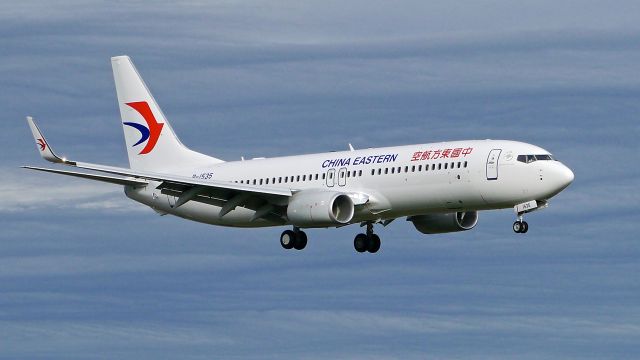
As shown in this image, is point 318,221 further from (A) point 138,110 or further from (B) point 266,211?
(A) point 138,110

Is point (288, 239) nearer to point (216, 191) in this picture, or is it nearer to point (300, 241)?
point (300, 241)

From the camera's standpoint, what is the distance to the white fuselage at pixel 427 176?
67.2m

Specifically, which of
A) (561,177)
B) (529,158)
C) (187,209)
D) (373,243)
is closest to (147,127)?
(187,209)

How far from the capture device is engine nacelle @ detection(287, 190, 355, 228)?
69875 mm

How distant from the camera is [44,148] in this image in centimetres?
6825

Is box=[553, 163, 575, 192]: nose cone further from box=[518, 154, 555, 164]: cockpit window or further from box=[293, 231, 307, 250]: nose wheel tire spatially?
box=[293, 231, 307, 250]: nose wheel tire

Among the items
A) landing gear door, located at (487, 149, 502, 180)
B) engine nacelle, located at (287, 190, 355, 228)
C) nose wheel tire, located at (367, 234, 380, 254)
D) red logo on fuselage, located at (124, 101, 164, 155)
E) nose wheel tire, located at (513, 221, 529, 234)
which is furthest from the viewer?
red logo on fuselage, located at (124, 101, 164, 155)

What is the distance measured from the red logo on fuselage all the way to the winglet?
1439cm

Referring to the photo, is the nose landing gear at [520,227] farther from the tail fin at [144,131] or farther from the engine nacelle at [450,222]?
the tail fin at [144,131]

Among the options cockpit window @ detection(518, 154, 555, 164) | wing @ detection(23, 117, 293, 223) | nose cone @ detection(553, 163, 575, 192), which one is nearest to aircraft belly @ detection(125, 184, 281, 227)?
wing @ detection(23, 117, 293, 223)

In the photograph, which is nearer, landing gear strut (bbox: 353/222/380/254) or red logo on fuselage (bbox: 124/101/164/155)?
landing gear strut (bbox: 353/222/380/254)

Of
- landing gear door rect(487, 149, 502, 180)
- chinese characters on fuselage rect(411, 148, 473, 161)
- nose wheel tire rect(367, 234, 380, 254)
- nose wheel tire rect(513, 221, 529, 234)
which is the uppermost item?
chinese characters on fuselage rect(411, 148, 473, 161)

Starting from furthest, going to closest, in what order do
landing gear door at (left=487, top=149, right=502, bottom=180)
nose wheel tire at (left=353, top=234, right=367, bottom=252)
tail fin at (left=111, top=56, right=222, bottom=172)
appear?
tail fin at (left=111, top=56, right=222, bottom=172)
nose wheel tire at (left=353, top=234, right=367, bottom=252)
landing gear door at (left=487, top=149, right=502, bottom=180)

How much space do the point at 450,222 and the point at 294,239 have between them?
283 inches
